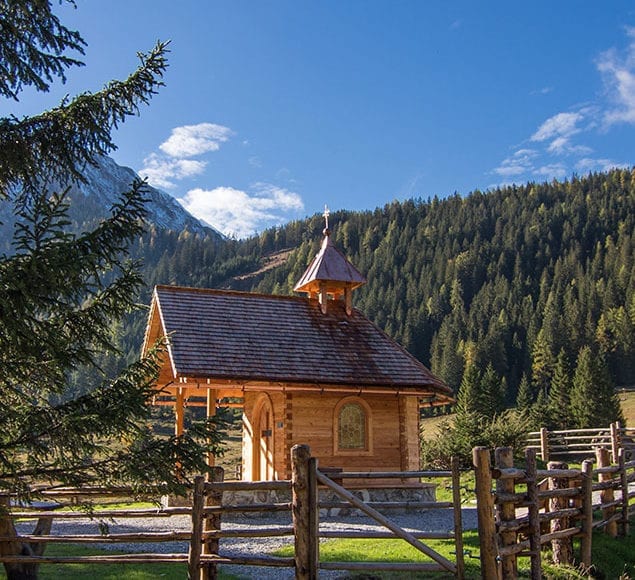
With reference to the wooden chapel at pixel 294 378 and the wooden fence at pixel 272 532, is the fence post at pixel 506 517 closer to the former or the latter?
the wooden fence at pixel 272 532

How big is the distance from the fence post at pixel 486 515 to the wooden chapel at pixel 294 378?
1030 cm

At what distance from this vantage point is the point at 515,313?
113938mm

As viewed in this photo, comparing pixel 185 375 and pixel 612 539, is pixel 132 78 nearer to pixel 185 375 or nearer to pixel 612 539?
pixel 185 375

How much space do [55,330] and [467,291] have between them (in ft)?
424

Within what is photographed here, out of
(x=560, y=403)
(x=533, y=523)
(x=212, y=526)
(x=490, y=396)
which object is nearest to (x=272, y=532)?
(x=212, y=526)

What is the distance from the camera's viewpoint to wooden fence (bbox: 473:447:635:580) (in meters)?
Answer: 9.00

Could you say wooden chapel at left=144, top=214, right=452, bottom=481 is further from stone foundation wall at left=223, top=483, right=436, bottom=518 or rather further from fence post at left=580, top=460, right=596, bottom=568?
fence post at left=580, top=460, right=596, bottom=568

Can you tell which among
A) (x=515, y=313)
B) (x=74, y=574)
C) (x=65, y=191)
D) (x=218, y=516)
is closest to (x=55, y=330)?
(x=65, y=191)

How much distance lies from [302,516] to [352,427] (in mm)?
11129

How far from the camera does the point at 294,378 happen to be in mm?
19125

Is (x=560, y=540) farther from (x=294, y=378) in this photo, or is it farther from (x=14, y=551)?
(x=294, y=378)

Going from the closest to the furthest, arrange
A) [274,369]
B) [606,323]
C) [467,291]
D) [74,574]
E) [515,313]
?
[74,574] < [274,369] < [606,323] < [515,313] < [467,291]

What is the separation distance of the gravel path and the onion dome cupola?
24.4 feet

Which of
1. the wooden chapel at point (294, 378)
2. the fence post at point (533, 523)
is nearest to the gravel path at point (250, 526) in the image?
the wooden chapel at point (294, 378)
